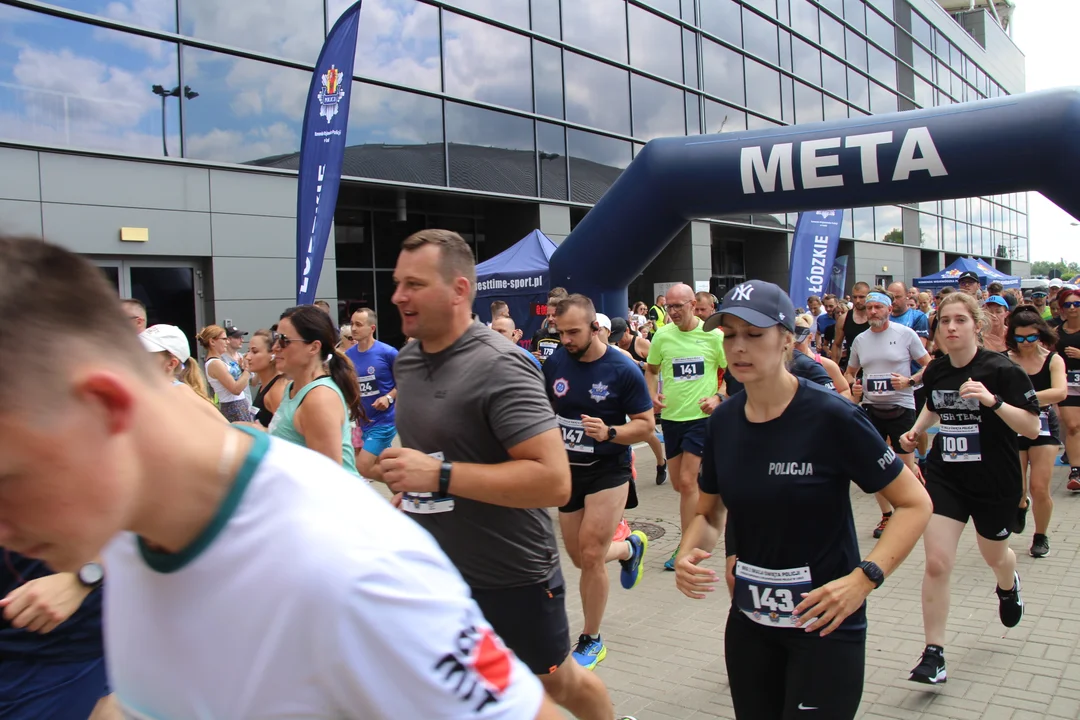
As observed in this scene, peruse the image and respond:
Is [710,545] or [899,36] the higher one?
[899,36]

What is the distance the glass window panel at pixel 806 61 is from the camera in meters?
28.4

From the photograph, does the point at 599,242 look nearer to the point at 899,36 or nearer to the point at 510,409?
the point at 510,409

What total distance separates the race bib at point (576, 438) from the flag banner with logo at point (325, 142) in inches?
193

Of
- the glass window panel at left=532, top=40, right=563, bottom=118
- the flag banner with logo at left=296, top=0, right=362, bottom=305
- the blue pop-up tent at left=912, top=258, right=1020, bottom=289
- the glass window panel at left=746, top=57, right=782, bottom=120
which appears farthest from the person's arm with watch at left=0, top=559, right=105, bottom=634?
the blue pop-up tent at left=912, top=258, right=1020, bottom=289

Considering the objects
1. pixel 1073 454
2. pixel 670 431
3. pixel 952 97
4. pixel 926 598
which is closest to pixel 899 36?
pixel 952 97

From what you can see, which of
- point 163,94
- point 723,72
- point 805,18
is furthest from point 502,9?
point 805,18

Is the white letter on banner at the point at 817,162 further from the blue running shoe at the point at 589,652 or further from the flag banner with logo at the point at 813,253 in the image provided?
the flag banner with logo at the point at 813,253

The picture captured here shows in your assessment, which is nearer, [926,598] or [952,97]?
[926,598]

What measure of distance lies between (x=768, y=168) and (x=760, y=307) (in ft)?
14.1

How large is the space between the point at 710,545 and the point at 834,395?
731 mm

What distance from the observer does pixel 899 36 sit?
3622 cm

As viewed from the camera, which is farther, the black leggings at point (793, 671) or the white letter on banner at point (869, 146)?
the white letter on banner at point (869, 146)

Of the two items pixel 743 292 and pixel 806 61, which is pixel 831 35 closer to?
pixel 806 61

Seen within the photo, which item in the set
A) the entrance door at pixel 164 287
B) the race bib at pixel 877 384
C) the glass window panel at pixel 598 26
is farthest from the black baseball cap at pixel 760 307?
the glass window panel at pixel 598 26
